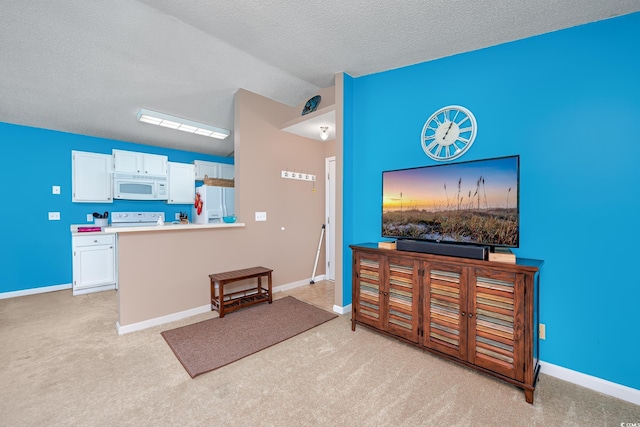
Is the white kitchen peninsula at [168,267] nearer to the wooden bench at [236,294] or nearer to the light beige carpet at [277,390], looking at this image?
the wooden bench at [236,294]

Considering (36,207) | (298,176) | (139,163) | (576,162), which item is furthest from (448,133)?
(36,207)

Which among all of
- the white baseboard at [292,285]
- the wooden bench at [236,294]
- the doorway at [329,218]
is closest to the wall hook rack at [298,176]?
the doorway at [329,218]

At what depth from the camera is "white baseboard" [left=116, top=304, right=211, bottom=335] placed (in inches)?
103

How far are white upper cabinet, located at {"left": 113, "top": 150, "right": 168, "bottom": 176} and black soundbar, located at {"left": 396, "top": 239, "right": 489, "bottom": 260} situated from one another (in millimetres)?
4620

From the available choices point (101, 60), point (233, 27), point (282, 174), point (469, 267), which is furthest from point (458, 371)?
point (101, 60)

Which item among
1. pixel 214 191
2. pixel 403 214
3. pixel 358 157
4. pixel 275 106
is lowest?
pixel 403 214

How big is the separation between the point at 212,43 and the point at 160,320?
10.3 feet

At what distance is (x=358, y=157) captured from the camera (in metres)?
3.16

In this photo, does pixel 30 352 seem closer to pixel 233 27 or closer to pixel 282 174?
pixel 282 174

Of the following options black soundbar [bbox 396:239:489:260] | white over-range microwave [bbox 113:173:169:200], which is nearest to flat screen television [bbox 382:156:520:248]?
black soundbar [bbox 396:239:489:260]

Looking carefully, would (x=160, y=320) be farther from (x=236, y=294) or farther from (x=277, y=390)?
(x=277, y=390)

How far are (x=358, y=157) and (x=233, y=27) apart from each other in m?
1.85

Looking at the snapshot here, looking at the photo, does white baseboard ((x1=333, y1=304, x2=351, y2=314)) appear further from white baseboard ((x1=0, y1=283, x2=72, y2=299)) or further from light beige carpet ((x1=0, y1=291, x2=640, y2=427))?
white baseboard ((x1=0, y1=283, x2=72, y2=299))

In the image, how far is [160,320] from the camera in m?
2.84
